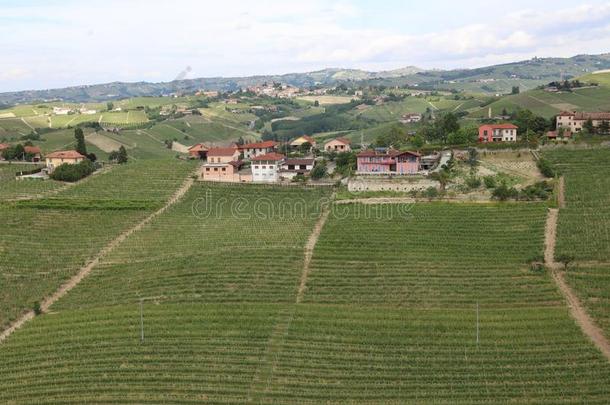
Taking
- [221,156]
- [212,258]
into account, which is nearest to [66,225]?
[212,258]

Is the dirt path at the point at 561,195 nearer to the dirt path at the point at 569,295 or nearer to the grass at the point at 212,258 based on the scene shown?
the dirt path at the point at 569,295

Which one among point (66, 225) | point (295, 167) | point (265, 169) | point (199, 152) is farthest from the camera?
point (199, 152)

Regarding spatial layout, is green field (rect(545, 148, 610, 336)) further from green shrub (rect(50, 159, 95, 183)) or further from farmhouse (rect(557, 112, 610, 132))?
green shrub (rect(50, 159, 95, 183))

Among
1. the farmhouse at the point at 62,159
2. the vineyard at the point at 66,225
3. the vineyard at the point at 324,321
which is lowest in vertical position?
the vineyard at the point at 324,321

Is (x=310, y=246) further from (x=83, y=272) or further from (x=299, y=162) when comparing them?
(x=299, y=162)

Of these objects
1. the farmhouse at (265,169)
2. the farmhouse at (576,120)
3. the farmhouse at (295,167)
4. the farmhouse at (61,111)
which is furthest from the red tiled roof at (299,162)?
the farmhouse at (61,111)

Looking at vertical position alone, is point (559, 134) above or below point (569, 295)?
above
